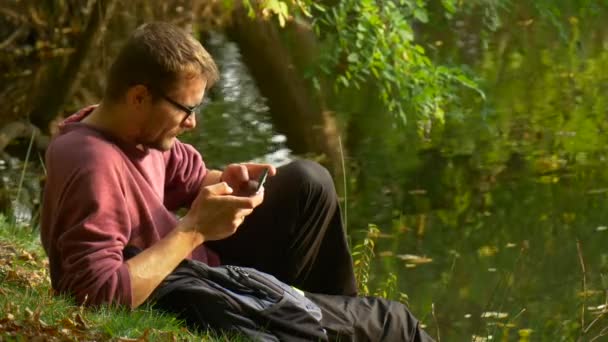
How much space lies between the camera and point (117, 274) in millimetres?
3576

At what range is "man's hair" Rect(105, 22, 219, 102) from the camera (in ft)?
12.1

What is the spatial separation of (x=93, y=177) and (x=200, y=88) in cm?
46

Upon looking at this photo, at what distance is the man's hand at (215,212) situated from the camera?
368cm

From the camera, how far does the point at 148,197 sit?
3824 millimetres

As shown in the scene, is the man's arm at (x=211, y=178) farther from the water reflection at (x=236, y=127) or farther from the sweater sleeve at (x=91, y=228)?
the water reflection at (x=236, y=127)

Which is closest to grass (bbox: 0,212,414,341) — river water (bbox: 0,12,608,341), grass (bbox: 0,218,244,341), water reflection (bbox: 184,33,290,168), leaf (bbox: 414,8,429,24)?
grass (bbox: 0,218,244,341)

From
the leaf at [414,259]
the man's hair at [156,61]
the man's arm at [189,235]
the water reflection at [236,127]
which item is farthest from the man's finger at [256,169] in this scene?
the water reflection at [236,127]

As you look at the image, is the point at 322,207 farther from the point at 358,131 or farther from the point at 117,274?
the point at 358,131

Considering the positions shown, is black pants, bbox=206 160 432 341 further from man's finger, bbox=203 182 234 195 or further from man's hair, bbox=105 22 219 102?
man's hair, bbox=105 22 219 102

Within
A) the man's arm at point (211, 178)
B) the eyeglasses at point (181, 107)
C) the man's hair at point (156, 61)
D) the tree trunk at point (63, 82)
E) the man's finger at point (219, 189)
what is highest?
the man's hair at point (156, 61)

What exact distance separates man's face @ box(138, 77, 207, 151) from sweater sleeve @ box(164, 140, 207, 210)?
1.15ft

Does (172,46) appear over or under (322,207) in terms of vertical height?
over

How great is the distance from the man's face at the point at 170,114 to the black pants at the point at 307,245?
1.44 ft

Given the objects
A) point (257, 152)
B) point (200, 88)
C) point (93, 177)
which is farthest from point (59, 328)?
point (257, 152)
